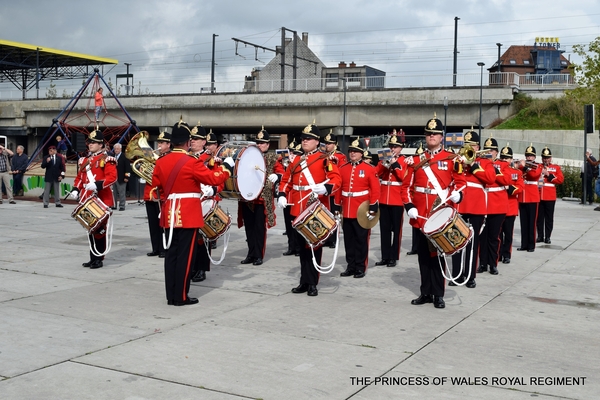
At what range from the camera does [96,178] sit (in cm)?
1042

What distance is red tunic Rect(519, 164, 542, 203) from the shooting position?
1342cm

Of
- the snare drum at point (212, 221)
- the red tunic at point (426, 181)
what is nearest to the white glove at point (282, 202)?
the snare drum at point (212, 221)

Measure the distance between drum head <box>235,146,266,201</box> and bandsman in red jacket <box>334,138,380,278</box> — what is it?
44.9 inches

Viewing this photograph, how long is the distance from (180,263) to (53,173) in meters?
14.1

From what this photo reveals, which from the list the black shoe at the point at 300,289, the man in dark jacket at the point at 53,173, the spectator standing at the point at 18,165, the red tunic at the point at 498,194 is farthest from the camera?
the spectator standing at the point at 18,165

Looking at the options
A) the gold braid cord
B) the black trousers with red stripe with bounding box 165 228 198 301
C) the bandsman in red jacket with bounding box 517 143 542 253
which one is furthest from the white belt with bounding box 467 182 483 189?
the black trousers with red stripe with bounding box 165 228 198 301

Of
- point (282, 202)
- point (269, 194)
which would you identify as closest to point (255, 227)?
point (269, 194)

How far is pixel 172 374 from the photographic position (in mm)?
5465

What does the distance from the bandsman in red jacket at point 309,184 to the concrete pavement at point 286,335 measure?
12.4 inches

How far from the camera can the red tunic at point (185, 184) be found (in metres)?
8.04

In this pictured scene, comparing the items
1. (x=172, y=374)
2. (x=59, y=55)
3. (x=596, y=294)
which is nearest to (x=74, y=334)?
(x=172, y=374)

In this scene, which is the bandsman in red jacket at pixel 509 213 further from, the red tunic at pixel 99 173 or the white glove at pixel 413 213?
the red tunic at pixel 99 173

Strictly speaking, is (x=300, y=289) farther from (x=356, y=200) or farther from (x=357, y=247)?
(x=356, y=200)

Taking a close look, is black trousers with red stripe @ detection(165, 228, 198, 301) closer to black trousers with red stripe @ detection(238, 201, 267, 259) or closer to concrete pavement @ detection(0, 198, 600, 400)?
concrete pavement @ detection(0, 198, 600, 400)
